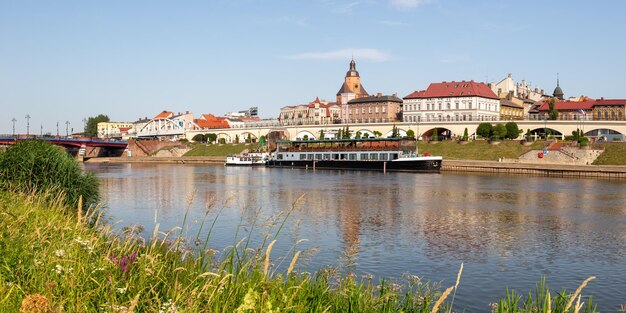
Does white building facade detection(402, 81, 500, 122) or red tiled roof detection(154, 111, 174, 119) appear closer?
white building facade detection(402, 81, 500, 122)

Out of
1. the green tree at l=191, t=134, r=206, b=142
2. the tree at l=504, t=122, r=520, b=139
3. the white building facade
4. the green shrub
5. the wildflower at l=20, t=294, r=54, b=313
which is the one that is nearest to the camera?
the wildflower at l=20, t=294, r=54, b=313

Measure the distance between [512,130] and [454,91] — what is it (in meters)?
34.6

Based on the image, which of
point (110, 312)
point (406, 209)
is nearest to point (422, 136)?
point (406, 209)

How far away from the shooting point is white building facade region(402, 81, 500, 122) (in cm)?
12506

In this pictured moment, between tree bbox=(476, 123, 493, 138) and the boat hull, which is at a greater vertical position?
tree bbox=(476, 123, 493, 138)

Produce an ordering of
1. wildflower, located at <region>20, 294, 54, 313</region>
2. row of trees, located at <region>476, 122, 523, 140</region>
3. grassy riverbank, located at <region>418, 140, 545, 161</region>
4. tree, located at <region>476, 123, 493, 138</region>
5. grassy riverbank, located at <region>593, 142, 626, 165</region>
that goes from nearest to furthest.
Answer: wildflower, located at <region>20, 294, 54, 313</region> < grassy riverbank, located at <region>593, 142, 626, 165</region> < grassy riverbank, located at <region>418, 140, 545, 161</region> < row of trees, located at <region>476, 122, 523, 140</region> < tree, located at <region>476, 123, 493, 138</region>

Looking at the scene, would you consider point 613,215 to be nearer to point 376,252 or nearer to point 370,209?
point 370,209

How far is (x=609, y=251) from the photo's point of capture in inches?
897

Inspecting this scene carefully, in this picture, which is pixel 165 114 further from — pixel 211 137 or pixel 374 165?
pixel 374 165

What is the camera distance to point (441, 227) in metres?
28.7

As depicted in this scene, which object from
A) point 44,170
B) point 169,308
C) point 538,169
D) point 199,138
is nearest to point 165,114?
point 199,138

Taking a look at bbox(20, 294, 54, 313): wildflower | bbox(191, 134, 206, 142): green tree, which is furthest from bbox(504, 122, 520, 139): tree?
bbox(20, 294, 54, 313): wildflower

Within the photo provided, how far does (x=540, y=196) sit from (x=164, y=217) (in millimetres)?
27576

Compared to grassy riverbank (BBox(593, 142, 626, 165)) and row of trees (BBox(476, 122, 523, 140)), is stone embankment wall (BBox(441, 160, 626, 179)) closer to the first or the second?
grassy riverbank (BBox(593, 142, 626, 165))
